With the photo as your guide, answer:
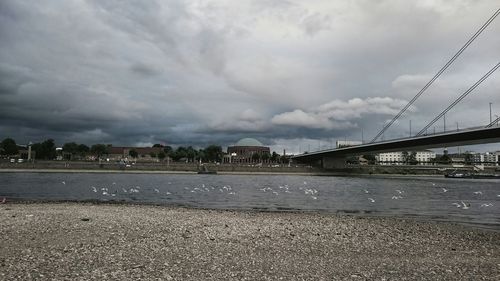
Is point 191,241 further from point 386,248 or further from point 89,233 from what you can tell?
point 386,248

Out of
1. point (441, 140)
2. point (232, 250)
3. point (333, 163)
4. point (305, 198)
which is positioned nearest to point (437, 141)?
point (441, 140)

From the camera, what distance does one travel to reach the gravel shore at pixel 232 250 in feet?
35.9

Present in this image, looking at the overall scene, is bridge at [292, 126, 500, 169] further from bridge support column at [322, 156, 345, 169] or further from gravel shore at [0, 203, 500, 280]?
gravel shore at [0, 203, 500, 280]

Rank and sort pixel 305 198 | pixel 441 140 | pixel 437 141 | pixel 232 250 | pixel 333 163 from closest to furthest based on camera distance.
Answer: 1. pixel 232 250
2. pixel 305 198
3. pixel 441 140
4. pixel 437 141
5. pixel 333 163

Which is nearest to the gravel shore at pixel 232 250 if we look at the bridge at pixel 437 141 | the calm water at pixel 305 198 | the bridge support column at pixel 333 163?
the calm water at pixel 305 198

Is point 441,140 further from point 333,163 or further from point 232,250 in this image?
point 232,250

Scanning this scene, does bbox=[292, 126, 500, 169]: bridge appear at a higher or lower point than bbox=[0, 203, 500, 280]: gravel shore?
higher

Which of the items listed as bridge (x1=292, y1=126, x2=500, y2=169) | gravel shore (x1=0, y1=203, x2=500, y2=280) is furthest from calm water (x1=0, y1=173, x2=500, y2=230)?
bridge (x1=292, y1=126, x2=500, y2=169)

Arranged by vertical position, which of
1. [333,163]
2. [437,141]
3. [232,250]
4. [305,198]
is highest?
[437,141]

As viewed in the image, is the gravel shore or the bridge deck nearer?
the gravel shore

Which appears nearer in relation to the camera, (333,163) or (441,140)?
(441,140)

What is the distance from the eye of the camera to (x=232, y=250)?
14.0m

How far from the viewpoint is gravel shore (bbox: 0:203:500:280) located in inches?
431

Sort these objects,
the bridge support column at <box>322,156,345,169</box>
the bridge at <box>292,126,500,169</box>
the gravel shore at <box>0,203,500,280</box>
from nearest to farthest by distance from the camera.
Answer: the gravel shore at <box>0,203,500,280</box> < the bridge at <box>292,126,500,169</box> < the bridge support column at <box>322,156,345,169</box>
